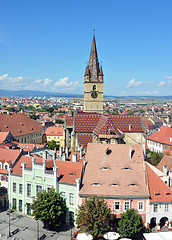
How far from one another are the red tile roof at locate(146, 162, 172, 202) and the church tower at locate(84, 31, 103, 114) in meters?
45.5

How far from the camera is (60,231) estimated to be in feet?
131

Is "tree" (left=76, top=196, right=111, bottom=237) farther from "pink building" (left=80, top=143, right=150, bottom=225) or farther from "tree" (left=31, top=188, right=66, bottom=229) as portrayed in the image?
"tree" (left=31, top=188, right=66, bottom=229)

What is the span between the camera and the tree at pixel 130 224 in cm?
3650

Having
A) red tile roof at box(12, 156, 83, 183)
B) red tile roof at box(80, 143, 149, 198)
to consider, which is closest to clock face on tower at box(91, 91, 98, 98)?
red tile roof at box(80, 143, 149, 198)

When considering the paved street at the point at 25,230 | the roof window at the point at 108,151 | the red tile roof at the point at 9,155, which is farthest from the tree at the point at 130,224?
the red tile roof at the point at 9,155

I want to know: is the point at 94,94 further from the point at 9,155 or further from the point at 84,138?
the point at 9,155

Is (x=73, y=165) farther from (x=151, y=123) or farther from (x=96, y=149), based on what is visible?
(x=151, y=123)

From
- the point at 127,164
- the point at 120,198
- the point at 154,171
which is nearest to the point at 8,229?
the point at 120,198

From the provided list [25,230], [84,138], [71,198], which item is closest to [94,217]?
[71,198]

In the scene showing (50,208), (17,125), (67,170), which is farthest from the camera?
(17,125)

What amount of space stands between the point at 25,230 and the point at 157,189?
70.9 feet

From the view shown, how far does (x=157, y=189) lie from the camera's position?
4072cm

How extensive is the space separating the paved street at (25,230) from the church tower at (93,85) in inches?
1910

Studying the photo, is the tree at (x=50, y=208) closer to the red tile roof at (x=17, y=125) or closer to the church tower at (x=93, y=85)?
the church tower at (x=93, y=85)
